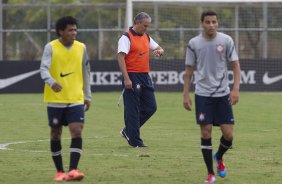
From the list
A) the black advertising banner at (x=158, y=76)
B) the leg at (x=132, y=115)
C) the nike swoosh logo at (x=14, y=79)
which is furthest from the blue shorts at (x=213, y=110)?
the nike swoosh logo at (x=14, y=79)

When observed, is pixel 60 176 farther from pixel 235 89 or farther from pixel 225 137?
pixel 235 89

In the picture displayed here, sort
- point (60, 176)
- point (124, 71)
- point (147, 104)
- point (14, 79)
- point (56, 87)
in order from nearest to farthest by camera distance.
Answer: point (56, 87) < point (60, 176) < point (124, 71) < point (147, 104) < point (14, 79)

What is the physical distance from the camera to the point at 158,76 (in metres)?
32.6

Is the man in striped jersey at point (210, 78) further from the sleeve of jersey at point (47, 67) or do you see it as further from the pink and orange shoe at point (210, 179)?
the sleeve of jersey at point (47, 67)

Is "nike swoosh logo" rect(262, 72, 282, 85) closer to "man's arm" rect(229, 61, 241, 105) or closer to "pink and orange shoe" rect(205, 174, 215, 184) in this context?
"man's arm" rect(229, 61, 241, 105)

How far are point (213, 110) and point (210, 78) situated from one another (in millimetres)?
383

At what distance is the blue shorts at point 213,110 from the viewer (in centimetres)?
1063

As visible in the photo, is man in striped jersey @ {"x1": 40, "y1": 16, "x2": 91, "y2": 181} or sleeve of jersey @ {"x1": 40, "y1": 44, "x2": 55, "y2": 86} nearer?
sleeve of jersey @ {"x1": 40, "y1": 44, "x2": 55, "y2": 86}

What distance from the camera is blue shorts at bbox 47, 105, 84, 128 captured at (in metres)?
10.6

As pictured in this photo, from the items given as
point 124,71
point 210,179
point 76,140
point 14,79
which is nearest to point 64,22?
point 76,140

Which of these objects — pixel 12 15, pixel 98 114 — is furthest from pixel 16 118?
pixel 12 15

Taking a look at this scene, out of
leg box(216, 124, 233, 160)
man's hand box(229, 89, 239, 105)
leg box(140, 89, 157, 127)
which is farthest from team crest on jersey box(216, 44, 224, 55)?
leg box(140, 89, 157, 127)

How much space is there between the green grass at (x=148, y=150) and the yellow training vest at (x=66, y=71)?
38.1 inches

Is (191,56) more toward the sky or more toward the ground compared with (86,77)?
more toward the sky
